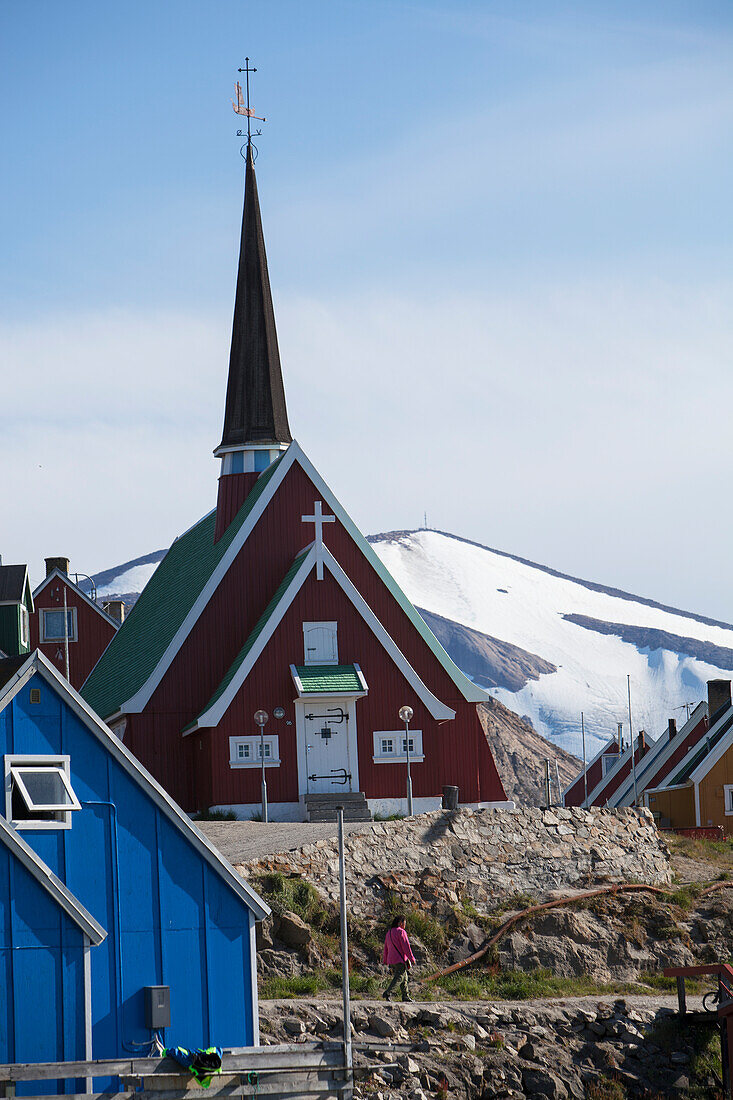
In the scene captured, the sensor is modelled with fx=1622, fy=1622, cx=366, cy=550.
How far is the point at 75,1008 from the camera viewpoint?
19.0m

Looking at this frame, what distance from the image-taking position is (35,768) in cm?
1995

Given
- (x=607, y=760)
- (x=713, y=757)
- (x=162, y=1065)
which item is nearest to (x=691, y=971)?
(x=162, y=1065)

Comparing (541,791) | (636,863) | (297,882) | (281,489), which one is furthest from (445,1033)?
(541,791)

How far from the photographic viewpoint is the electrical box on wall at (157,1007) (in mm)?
19688

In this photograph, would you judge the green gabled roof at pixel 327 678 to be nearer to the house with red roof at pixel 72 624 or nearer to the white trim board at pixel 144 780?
the white trim board at pixel 144 780

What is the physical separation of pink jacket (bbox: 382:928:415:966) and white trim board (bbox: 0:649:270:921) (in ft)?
15.0

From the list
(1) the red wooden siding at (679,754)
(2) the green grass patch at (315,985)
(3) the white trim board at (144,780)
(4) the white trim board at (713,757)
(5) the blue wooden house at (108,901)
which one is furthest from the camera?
(1) the red wooden siding at (679,754)

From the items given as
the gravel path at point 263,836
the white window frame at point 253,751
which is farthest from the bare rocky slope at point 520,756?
the gravel path at point 263,836

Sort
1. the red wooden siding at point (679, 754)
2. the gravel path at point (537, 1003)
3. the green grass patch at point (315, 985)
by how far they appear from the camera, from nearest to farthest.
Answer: the gravel path at point (537, 1003), the green grass patch at point (315, 985), the red wooden siding at point (679, 754)

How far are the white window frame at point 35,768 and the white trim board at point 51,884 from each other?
70 cm

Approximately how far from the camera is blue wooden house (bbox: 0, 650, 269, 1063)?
61.9 ft

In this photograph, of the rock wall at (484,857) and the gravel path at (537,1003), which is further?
the rock wall at (484,857)

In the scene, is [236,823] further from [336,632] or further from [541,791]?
[541,791]

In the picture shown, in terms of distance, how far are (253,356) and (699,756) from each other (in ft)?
77.6
